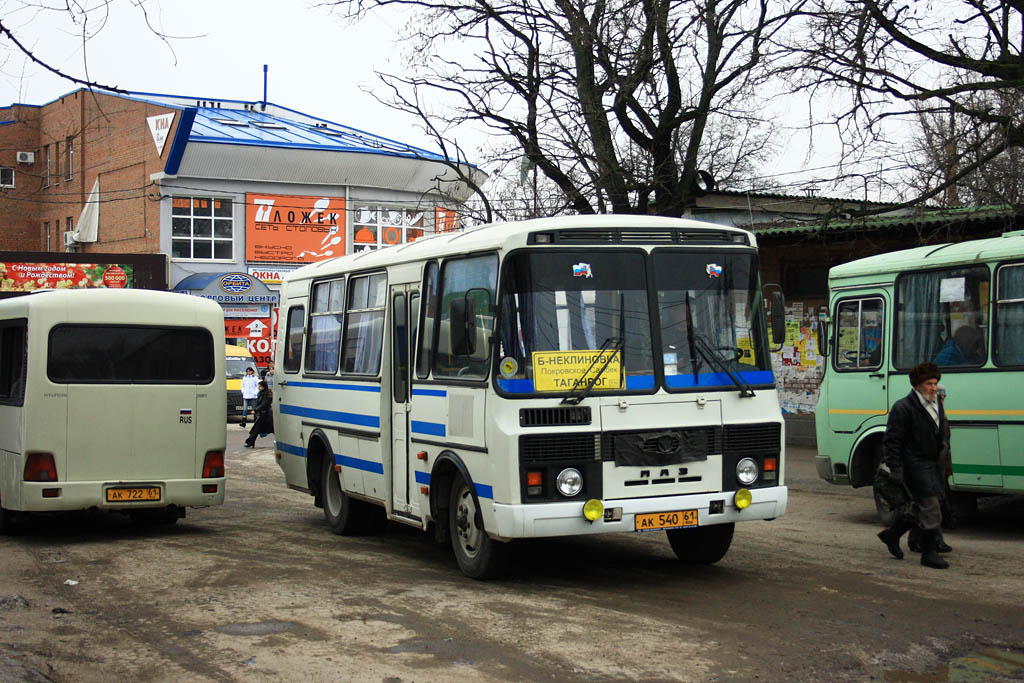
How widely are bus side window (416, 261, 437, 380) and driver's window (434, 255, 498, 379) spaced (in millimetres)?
139

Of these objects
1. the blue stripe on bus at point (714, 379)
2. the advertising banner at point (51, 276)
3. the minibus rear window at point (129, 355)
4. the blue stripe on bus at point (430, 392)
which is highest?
the advertising banner at point (51, 276)

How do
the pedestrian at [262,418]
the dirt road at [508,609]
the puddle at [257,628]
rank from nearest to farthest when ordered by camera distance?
the dirt road at [508,609], the puddle at [257,628], the pedestrian at [262,418]

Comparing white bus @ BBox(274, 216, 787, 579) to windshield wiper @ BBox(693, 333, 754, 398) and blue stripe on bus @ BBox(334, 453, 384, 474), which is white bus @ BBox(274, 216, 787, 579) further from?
blue stripe on bus @ BBox(334, 453, 384, 474)

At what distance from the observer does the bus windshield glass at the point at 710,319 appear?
9.59m

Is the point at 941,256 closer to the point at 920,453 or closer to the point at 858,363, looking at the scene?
the point at 858,363

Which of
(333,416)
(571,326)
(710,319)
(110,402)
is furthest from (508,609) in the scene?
(110,402)

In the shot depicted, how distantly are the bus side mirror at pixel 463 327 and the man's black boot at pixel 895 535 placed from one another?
411cm

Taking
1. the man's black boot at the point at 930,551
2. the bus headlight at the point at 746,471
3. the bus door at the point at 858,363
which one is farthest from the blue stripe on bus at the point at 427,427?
the bus door at the point at 858,363

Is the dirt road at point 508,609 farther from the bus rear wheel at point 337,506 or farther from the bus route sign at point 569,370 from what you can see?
the bus route sign at point 569,370

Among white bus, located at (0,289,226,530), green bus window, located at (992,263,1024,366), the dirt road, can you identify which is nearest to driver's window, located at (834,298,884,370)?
green bus window, located at (992,263,1024,366)

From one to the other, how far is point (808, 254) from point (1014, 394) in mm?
10947

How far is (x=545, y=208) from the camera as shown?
24016 millimetres

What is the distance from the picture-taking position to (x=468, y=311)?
32.3 ft

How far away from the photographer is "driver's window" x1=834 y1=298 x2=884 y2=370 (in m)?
13.5
